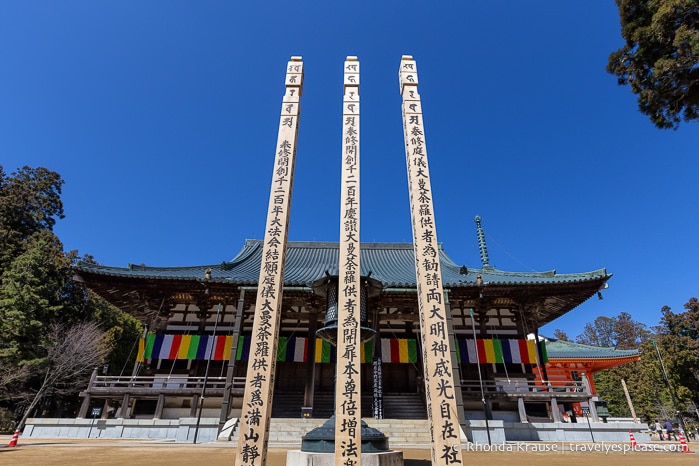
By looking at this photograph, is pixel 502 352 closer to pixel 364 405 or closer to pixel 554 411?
pixel 554 411

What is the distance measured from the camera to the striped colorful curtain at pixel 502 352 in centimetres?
1653

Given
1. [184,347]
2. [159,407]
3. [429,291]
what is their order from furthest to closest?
[184,347], [159,407], [429,291]

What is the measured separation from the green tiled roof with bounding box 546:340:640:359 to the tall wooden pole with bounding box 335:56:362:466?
25108mm

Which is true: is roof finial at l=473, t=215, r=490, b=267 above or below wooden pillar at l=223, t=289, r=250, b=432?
above

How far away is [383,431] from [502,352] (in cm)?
740

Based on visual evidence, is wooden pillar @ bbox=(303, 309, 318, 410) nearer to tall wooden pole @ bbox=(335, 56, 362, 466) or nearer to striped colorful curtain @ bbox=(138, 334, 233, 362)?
striped colorful curtain @ bbox=(138, 334, 233, 362)

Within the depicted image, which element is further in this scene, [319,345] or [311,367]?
[319,345]

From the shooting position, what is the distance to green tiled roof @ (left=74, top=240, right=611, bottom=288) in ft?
52.4

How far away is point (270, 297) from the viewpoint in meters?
5.48

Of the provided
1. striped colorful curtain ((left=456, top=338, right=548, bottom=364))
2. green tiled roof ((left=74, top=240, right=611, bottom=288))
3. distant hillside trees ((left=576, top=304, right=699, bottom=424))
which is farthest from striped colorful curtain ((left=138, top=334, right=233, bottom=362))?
distant hillside trees ((left=576, top=304, right=699, bottom=424))

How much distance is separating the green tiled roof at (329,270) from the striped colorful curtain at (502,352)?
2942 mm

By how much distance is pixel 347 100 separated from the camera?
282 inches

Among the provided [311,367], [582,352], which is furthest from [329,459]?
[582,352]

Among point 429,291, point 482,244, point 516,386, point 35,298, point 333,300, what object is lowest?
point 516,386
